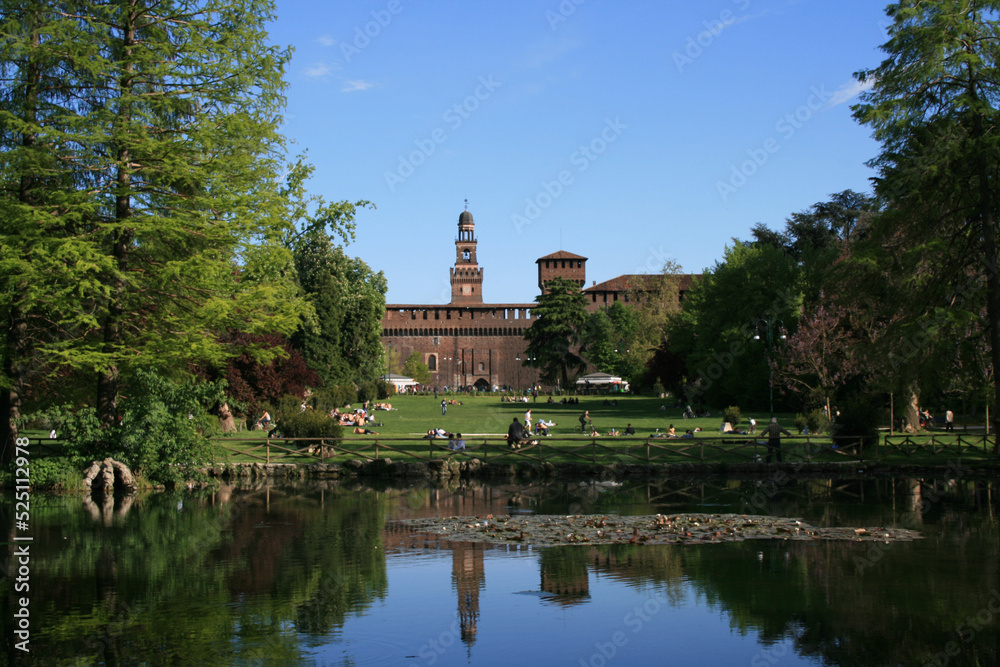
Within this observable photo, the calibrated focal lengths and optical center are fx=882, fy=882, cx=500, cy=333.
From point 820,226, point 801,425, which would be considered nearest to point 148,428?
point 801,425

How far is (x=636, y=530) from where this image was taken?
11.4 meters

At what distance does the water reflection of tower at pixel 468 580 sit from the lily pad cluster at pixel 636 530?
0.59 m

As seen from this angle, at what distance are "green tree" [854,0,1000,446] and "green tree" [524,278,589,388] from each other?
49787 millimetres

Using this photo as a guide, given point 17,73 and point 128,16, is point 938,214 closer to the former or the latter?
point 128,16

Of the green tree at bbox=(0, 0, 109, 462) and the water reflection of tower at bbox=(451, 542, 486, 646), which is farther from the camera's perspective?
the green tree at bbox=(0, 0, 109, 462)

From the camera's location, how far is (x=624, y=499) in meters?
15.5

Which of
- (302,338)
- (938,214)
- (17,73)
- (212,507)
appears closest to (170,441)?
(212,507)

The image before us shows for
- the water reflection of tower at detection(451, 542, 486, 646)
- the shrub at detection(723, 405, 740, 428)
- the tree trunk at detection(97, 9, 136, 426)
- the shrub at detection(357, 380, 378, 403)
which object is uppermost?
the tree trunk at detection(97, 9, 136, 426)

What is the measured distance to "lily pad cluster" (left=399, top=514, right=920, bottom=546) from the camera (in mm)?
10867

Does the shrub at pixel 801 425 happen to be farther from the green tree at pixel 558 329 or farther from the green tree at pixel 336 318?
the green tree at pixel 558 329

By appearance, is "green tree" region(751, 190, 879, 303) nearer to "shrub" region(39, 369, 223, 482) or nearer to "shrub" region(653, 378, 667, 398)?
"shrub" region(653, 378, 667, 398)

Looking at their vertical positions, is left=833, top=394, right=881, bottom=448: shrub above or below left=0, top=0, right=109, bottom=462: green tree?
below

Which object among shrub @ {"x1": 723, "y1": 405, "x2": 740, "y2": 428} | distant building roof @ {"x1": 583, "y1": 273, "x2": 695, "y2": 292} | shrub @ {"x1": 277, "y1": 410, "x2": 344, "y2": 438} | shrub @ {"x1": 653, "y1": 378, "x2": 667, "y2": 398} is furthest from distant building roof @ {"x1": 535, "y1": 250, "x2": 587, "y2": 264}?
shrub @ {"x1": 277, "y1": 410, "x2": 344, "y2": 438}

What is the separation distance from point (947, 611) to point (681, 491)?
9.41 m
